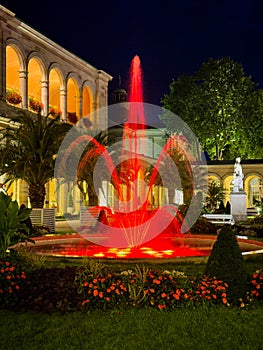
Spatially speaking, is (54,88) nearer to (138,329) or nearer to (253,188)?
(253,188)

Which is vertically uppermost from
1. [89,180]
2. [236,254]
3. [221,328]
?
[89,180]

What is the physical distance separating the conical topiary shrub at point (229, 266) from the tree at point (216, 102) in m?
41.0

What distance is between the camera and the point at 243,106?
49.6 meters

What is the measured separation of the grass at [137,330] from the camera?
614 centimetres

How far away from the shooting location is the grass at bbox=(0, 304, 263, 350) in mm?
6141

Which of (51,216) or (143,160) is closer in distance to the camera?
(51,216)

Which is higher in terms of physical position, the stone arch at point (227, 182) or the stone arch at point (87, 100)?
the stone arch at point (87, 100)

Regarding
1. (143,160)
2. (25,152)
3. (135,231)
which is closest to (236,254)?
(135,231)

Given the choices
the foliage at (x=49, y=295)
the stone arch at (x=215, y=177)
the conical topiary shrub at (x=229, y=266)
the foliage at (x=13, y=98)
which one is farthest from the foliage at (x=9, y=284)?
the stone arch at (x=215, y=177)

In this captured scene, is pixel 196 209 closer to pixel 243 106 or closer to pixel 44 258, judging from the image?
pixel 44 258

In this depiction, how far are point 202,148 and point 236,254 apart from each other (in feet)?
143

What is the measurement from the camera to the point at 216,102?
4928 cm

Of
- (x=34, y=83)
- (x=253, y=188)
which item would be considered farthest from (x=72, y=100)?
(x=253, y=188)

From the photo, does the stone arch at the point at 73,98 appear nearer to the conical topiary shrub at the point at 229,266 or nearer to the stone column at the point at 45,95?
the stone column at the point at 45,95
